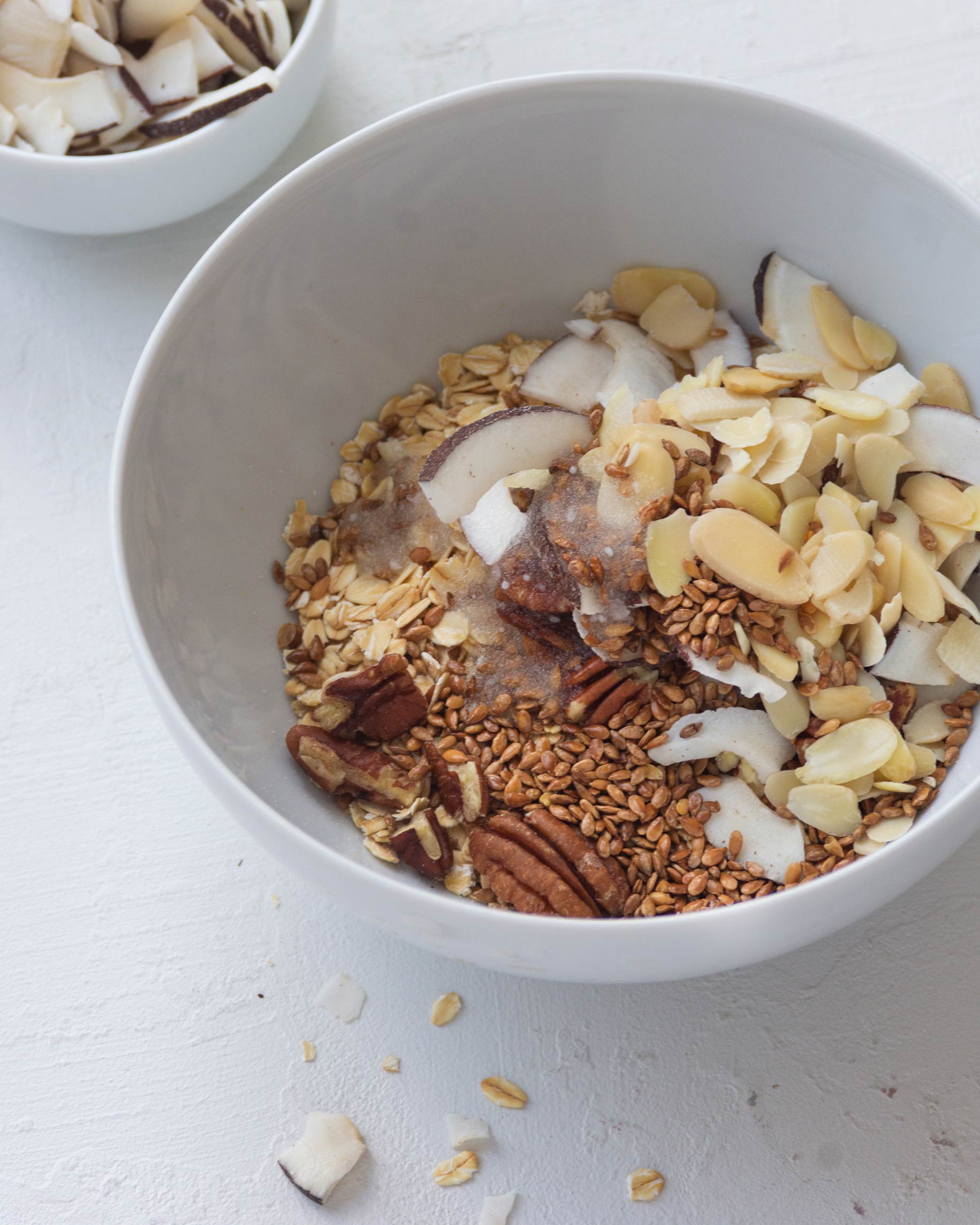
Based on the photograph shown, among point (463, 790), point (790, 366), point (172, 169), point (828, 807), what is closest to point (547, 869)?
point (463, 790)

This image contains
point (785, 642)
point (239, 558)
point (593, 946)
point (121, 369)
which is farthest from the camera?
point (121, 369)

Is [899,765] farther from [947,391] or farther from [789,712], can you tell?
[947,391]

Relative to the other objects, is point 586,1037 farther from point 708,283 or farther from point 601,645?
point 708,283

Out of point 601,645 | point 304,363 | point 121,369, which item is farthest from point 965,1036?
point 121,369

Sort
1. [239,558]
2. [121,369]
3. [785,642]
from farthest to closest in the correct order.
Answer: [121,369], [239,558], [785,642]

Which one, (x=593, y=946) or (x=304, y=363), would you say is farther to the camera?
(x=304, y=363)

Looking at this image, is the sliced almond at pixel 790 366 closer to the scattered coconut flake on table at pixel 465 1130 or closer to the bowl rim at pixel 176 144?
the bowl rim at pixel 176 144
